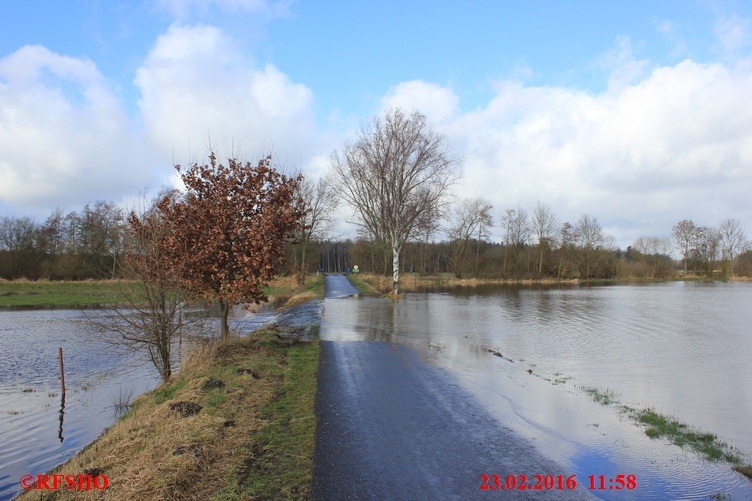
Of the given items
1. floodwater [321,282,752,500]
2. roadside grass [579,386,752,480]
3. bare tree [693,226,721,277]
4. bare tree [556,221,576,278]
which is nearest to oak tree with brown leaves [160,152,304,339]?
floodwater [321,282,752,500]

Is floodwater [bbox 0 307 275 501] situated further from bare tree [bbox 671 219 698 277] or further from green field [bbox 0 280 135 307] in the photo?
bare tree [bbox 671 219 698 277]

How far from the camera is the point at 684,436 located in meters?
6.39

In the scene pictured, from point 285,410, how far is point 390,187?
26633mm

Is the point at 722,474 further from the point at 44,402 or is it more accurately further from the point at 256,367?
the point at 44,402

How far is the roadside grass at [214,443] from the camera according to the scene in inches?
170

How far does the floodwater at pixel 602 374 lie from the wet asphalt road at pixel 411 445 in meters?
0.30

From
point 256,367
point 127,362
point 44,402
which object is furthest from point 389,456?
point 127,362

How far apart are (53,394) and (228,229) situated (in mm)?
5274

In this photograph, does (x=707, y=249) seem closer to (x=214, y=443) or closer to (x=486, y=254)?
(x=486, y=254)

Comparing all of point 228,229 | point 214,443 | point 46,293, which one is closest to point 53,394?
point 228,229

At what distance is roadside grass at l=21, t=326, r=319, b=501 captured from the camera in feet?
14.2

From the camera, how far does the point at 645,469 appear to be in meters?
5.25

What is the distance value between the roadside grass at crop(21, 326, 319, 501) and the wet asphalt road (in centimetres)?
32

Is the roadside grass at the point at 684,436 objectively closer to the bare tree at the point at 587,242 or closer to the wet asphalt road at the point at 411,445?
the wet asphalt road at the point at 411,445
